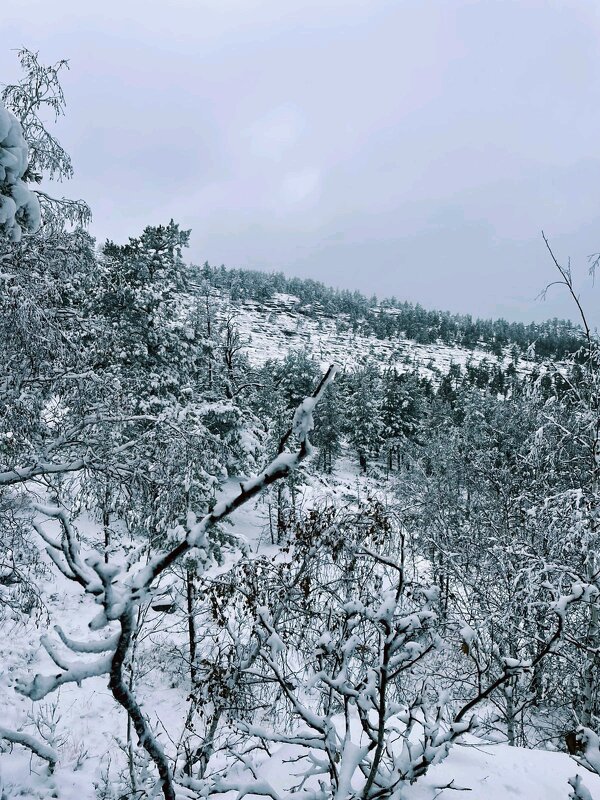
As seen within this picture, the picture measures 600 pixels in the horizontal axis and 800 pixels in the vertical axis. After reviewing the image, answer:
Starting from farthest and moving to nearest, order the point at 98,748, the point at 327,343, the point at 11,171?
the point at 327,343
the point at 98,748
the point at 11,171

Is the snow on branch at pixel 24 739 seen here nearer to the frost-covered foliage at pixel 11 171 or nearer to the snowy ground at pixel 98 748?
the snowy ground at pixel 98 748

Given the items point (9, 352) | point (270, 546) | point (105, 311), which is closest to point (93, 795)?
point (9, 352)

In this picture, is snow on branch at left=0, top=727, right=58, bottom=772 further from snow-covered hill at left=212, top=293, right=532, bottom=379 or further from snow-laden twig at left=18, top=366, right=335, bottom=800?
snow-covered hill at left=212, top=293, right=532, bottom=379

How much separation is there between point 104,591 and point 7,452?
503 centimetres

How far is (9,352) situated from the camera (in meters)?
5.33

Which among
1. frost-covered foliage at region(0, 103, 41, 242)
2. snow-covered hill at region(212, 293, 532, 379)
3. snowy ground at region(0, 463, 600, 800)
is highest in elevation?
snow-covered hill at region(212, 293, 532, 379)

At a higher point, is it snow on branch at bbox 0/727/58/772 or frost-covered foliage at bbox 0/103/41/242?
frost-covered foliage at bbox 0/103/41/242

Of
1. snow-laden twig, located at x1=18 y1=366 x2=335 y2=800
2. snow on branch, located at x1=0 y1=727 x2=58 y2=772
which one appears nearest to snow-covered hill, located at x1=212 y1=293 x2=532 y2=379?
snow on branch, located at x1=0 y1=727 x2=58 y2=772

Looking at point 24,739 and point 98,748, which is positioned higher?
point 24,739

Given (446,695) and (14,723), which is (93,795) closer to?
(14,723)

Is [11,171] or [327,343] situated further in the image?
[327,343]

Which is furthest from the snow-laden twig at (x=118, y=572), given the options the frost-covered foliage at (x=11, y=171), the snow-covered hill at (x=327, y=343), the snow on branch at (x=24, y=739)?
the snow-covered hill at (x=327, y=343)

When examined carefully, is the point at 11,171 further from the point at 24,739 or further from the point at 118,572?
the point at 24,739

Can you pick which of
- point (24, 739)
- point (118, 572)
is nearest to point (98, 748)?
point (24, 739)
